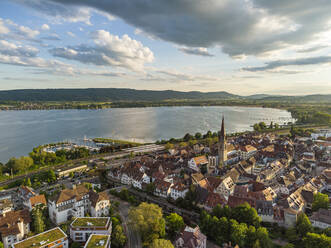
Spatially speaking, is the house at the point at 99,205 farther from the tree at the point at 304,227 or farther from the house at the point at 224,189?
the tree at the point at 304,227

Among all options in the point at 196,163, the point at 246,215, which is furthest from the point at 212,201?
the point at 196,163

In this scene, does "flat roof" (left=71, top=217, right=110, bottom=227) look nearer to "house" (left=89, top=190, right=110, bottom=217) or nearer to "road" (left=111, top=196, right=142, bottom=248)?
"house" (left=89, top=190, right=110, bottom=217)

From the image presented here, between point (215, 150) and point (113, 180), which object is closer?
point (113, 180)

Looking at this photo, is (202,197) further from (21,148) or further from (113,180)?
(21,148)

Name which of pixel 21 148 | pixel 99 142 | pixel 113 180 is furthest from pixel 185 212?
pixel 21 148

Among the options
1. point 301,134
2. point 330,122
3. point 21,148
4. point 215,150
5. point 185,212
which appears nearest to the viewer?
point 185,212

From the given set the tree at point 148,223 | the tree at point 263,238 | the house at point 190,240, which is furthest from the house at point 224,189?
the tree at point 148,223

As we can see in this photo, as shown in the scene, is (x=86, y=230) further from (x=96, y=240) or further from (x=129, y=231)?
(x=129, y=231)
